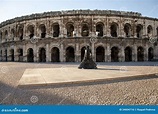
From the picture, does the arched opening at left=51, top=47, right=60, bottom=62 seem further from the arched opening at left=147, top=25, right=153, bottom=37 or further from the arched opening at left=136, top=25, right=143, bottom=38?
the arched opening at left=147, top=25, right=153, bottom=37

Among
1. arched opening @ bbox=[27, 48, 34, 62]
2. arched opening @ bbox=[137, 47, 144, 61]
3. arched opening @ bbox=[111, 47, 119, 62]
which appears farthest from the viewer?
arched opening @ bbox=[27, 48, 34, 62]

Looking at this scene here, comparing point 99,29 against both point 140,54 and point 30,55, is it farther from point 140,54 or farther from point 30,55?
point 30,55

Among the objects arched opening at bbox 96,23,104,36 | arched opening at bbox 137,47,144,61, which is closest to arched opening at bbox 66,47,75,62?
arched opening at bbox 96,23,104,36

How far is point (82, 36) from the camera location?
21.6 meters

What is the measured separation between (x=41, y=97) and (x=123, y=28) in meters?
20.8

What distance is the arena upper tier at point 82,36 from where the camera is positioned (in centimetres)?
2131

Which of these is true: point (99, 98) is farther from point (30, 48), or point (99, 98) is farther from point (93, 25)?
point (30, 48)

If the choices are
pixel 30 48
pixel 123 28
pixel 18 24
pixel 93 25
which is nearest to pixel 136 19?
pixel 123 28

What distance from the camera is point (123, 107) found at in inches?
121

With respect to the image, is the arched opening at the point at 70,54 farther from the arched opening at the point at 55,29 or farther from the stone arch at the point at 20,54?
the stone arch at the point at 20,54

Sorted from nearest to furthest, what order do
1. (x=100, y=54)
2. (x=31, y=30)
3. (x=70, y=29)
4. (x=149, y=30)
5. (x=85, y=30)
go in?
(x=85, y=30) → (x=70, y=29) → (x=100, y=54) → (x=31, y=30) → (x=149, y=30)

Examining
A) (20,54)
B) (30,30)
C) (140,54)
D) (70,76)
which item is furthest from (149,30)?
(20,54)

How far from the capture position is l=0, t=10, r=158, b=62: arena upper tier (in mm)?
21312

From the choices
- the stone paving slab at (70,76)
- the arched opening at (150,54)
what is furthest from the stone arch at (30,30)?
the arched opening at (150,54)
